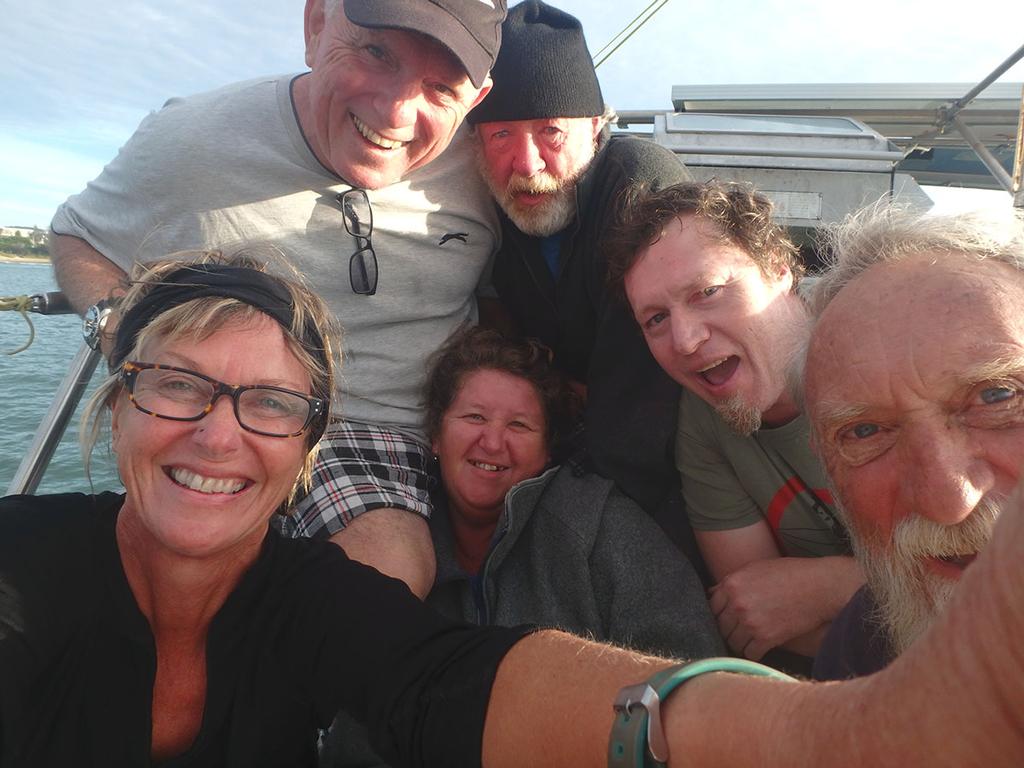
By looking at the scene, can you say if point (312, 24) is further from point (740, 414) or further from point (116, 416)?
point (740, 414)

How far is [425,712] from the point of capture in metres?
1.27

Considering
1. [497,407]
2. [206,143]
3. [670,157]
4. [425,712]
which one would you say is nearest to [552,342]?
[497,407]

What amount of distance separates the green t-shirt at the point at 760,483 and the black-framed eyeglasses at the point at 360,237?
3.64 ft

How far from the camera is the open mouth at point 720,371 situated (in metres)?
2.15

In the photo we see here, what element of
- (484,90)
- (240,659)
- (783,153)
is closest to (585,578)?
(240,659)

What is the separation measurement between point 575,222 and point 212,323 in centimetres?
136

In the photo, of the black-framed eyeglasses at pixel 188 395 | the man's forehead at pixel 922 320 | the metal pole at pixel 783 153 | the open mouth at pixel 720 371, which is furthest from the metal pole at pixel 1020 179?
the black-framed eyeglasses at pixel 188 395

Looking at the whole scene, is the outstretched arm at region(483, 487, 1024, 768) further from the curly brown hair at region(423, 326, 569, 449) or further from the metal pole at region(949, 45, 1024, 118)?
the metal pole at region(949, 45, 1024, 118)

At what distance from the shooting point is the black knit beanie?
2479mm

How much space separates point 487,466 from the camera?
249 cm

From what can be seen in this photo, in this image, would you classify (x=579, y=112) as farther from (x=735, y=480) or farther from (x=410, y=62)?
(x=735, y=480)

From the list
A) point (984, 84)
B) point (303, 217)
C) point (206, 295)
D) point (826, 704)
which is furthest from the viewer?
point (984, 84)

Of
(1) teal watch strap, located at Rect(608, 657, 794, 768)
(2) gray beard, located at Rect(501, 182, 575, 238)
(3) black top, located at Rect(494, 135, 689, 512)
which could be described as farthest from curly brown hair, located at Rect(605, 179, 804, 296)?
(1) teal watch strap, located at Rect(608, 657, 794, 768)

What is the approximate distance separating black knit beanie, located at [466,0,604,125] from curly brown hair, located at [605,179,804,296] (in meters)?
0.48
